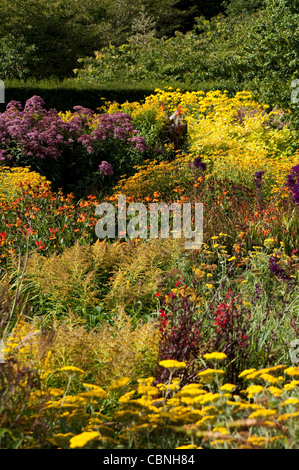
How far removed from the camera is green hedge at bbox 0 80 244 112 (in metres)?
11.2

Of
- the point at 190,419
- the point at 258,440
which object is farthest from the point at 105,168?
the point at 258,440

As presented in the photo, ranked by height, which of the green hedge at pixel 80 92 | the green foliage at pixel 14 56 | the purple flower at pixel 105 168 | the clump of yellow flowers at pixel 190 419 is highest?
the green foliage at pixel 14 56

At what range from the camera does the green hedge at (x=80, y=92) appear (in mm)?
11214

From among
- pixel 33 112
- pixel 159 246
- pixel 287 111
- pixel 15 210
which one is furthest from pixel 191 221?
pixel 287 111

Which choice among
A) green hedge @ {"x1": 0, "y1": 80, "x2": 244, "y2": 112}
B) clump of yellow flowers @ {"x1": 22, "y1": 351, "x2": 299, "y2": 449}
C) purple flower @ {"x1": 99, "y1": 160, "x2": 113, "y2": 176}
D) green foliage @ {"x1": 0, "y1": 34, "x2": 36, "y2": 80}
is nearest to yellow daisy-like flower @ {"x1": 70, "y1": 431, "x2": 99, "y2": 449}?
clump of yellow flowers @ {"x1": 22, "y1": 351, "x2": 299, "y2": 449}

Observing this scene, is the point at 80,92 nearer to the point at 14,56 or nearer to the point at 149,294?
the point at 14,56

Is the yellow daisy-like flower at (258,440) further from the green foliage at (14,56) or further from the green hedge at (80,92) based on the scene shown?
the green foliage at (14,56)

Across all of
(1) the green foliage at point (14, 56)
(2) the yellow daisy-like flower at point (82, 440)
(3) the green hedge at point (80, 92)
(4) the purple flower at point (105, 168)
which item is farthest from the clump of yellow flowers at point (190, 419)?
(1) the green foliage at point (14, 56)

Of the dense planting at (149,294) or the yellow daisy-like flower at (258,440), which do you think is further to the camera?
the dense planting at (149,294)

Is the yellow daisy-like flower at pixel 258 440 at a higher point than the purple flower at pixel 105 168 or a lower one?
lower

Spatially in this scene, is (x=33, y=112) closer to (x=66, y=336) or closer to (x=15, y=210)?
(x=15, y=210)

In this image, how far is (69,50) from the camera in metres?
18.3
